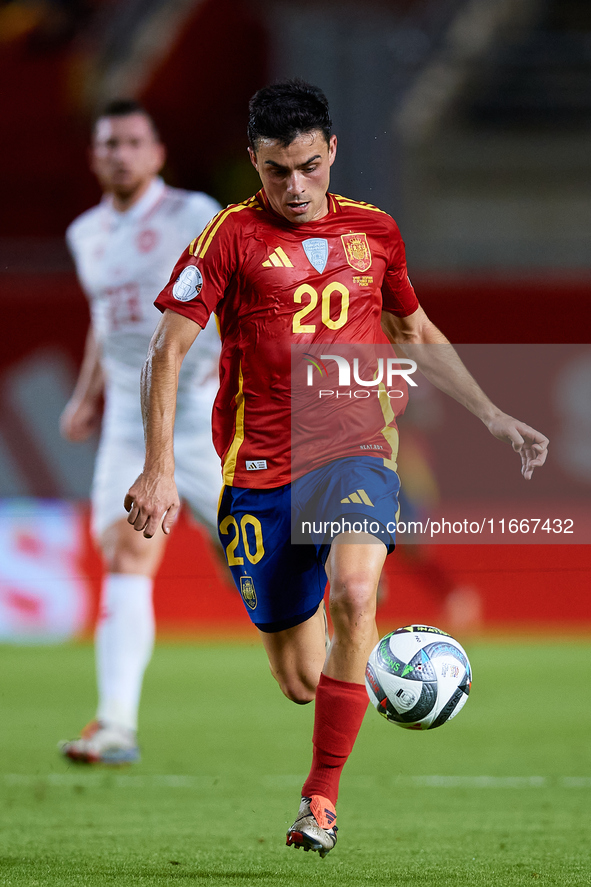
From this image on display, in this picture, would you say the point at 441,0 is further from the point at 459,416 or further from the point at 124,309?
the point at 124,309

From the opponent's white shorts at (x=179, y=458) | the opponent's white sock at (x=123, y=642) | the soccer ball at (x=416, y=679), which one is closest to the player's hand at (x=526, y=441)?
the soccer ball at (x=416, y=679)

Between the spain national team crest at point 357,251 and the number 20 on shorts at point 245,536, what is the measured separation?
2.79 feet

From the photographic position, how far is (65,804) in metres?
5.08

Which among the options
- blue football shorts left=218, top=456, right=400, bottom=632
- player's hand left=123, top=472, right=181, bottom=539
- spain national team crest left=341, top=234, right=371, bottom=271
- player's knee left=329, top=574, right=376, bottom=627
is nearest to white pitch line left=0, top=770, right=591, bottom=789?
blue football shorts left=218, top=456, right=400, bottom=632

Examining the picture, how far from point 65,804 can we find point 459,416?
6.98 meters

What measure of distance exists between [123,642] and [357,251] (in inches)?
98.5

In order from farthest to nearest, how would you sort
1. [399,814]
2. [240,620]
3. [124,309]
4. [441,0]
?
[441,0], [240,620], [124,309], [399,814]

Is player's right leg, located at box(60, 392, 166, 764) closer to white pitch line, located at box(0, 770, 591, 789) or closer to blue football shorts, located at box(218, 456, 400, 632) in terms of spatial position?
white pitch line, located at box(0, 770, 591, 789)

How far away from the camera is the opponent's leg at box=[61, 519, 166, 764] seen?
19.0ft

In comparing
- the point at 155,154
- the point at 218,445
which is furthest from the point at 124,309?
the point at 218,445

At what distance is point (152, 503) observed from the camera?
362 centimetres

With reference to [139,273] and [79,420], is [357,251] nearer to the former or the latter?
[139,273]

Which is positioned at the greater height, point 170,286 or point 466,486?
point 170,286

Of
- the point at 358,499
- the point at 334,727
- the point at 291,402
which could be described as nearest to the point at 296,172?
the point at 291,402
